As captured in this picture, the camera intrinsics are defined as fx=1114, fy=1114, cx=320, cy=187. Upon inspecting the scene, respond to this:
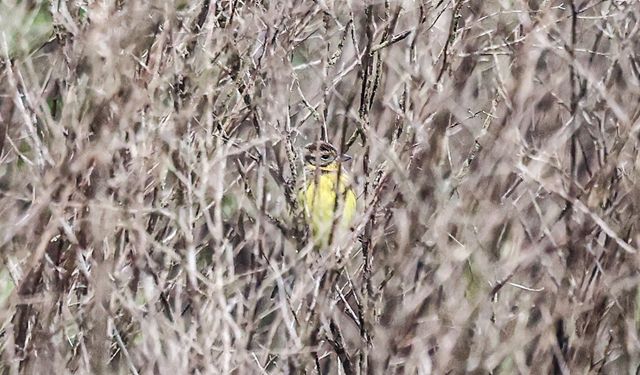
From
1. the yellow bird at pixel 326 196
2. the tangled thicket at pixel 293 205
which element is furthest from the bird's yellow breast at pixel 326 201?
the tangled thicket at pixel 293 205

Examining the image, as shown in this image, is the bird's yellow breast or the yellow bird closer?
the yellow bird

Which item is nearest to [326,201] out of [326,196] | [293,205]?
[326,196]

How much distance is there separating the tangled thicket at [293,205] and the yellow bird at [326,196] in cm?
13

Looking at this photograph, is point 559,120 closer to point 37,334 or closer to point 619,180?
point 619,180

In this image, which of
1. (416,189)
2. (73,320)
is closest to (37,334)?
(73,320)

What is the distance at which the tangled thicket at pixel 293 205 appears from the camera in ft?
13.5

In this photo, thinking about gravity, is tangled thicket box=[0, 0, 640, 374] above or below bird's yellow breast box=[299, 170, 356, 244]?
above

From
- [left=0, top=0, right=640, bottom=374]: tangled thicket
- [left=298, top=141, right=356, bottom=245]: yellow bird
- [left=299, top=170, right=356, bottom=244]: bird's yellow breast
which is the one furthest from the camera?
[left=299, top=170, right=356, bottom=244]: bird's yellow breast

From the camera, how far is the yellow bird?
18.6 ft

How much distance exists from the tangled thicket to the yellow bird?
0.13 m

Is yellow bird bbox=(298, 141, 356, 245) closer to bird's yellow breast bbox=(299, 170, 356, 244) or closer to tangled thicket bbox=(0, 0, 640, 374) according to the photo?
bird's yellow breast bbox=(299, 170, 356, 244)

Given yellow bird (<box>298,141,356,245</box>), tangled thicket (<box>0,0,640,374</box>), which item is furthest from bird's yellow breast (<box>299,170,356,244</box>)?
tangled thicket (<box>0,0,640,374</box>)

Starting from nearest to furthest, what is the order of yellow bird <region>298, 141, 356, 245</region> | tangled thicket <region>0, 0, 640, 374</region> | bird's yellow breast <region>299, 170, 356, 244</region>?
tangled thicket <region>0, 0, 640, 374</region> < yellow bird <region>298, 141, 356, 245</region> < bird's yellow breast <region>299, 170, 356, 244</region>

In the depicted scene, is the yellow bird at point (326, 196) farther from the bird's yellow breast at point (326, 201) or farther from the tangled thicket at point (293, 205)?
the tangled thicket at point (293, 205)
